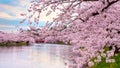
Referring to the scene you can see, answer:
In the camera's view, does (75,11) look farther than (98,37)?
Yes

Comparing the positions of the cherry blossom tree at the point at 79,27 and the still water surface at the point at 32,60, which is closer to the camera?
the cherry blossom tree at the point at 79,27

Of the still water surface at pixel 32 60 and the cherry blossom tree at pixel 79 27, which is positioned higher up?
the cherry blossom tree at pixel 79 27

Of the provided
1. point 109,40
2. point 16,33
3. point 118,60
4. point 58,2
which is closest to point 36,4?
point 58,2

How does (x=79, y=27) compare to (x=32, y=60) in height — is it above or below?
above

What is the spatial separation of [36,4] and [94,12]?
220 cm

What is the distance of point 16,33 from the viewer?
32.1 ft

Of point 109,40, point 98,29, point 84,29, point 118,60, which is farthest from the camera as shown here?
point 118,60

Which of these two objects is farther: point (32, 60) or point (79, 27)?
point (32, 60)

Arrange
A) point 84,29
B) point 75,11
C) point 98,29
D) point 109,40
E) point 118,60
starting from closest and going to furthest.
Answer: point 109,40, point 98,29, point 84,29, point 75,11, point 118,60

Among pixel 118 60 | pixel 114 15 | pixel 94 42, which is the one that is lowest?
pixel 118 60

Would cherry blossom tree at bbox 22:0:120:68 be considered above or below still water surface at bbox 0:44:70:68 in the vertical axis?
above

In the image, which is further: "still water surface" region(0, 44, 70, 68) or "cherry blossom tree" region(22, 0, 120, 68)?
"still water surface" region(0, 44, 70, 68)

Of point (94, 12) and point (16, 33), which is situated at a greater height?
point (94, 12)

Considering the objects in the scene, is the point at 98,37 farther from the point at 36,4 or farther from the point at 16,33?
the point at 16,33
